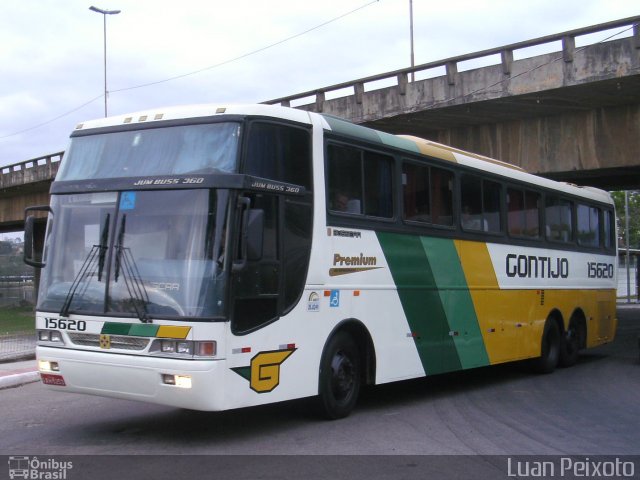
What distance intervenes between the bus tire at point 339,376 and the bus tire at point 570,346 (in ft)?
23.2

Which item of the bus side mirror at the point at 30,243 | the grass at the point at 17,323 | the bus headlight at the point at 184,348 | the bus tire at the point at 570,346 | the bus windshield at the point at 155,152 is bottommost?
the grass at the point at 17,323

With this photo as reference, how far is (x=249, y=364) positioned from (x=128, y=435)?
1736 mm

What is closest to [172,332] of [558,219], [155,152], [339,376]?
[155,152]

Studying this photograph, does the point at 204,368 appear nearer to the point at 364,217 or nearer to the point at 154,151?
the point at 154,151

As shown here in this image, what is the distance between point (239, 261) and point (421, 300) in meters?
3.89

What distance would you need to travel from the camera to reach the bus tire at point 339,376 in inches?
332

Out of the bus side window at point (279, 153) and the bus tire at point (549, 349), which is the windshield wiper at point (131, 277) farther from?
the bus tire at point (549, 349)

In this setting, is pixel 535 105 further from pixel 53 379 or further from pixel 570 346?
pixel 53 379

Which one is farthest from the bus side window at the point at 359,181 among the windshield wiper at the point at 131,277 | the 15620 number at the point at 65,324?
the 15620 number at the point at 65,324

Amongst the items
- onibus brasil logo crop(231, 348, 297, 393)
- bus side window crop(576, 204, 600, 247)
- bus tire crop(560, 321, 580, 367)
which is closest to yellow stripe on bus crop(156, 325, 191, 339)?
onibus brasil logo crop(231, 348, 297, 393)

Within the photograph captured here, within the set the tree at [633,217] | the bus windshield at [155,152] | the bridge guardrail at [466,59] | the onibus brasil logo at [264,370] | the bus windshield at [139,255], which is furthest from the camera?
the tree at [633,217]

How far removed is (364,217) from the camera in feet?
30.3

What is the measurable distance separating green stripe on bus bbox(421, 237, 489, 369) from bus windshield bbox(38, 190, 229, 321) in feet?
13.4

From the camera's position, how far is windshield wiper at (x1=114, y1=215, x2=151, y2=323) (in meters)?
7.26
